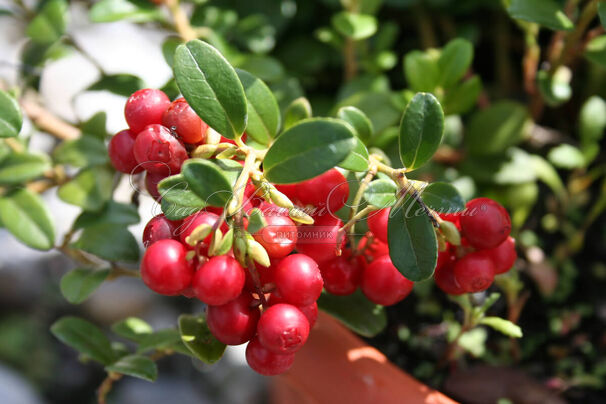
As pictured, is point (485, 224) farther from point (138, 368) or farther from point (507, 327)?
point (138, 368)

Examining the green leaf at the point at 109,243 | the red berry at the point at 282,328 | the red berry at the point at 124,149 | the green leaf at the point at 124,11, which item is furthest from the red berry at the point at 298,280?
the green leaf at the point at 124,11

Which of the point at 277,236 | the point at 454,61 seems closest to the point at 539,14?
the point at 454,61

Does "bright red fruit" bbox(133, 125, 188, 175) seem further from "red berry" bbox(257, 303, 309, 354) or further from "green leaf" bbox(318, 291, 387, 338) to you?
"green leaf" bbox(318, 291, 387, 338)

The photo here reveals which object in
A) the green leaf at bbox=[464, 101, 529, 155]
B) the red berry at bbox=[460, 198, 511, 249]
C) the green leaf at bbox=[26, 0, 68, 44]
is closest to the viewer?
the red berry at bbox=[460, 198, 511, 249]

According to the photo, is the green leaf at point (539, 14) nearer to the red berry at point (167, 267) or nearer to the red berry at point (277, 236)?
the red berry at point (277, 236)

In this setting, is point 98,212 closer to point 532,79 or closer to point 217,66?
point 217,66

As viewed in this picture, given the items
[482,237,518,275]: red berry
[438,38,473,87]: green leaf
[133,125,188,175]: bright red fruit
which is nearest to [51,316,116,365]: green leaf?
[133,125,188,175]: bright red fruit
